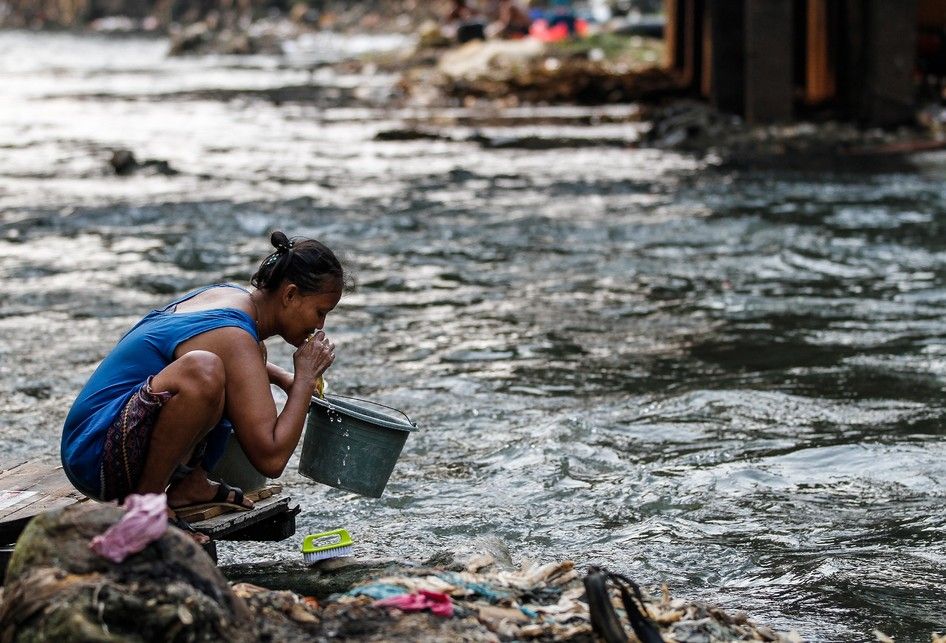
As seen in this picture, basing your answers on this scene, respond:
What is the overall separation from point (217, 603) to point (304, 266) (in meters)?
1.35

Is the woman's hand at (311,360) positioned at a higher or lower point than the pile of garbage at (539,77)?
higher

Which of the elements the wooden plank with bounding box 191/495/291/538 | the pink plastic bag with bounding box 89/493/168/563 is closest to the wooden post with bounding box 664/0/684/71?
the wooden plank with bounding box 191/495/291/538

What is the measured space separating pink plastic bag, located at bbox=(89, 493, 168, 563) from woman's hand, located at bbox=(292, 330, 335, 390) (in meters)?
1.12

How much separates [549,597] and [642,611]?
1.09 ft

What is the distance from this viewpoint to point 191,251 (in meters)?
11.2

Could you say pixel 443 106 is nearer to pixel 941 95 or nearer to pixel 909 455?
pixel 941 95

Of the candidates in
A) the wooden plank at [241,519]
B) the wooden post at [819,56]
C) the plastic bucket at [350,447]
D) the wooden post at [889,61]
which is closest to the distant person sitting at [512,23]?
the wooden post at [819,56]

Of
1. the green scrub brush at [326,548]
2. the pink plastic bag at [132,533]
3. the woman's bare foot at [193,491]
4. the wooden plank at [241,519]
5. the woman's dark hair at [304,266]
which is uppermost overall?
the woman's dark hair at [304,266]

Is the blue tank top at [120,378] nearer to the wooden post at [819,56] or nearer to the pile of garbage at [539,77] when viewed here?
the wooden post at [819,56]

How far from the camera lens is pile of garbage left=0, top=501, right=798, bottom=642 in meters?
2.99

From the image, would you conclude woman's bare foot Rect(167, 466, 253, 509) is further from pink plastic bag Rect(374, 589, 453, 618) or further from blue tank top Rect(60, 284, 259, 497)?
pink plastic bag Rect(374, 589, 453, 618)

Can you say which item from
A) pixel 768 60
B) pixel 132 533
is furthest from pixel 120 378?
pixel 768 60

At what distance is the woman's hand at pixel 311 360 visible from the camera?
4207 mm

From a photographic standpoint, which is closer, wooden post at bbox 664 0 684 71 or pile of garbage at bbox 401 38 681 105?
wooden post at bbox 664 0 684 71
